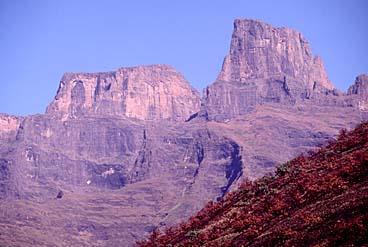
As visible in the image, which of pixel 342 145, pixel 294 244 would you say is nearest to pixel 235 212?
pixel 342 145

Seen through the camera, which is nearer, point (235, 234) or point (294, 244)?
point (294, 244)

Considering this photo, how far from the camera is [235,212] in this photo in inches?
1118

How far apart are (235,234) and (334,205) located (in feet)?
13.2

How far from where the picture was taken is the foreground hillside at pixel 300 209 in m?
20.6

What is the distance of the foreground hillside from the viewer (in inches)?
810

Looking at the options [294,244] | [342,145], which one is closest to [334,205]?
[294,244]

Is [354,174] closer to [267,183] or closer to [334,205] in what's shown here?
[334,205]

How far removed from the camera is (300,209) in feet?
79.9

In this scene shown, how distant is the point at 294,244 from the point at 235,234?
4.76 meters

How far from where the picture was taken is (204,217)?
31.0m

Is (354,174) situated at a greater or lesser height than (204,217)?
greater

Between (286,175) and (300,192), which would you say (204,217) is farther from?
(300,192)

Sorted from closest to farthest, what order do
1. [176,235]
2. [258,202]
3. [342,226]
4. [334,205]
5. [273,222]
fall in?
[342,226]
[334,205]
[273,222]
[258,202]
[176,235]

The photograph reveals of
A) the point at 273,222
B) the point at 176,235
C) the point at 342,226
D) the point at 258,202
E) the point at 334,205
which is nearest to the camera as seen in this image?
the point at 342,226
